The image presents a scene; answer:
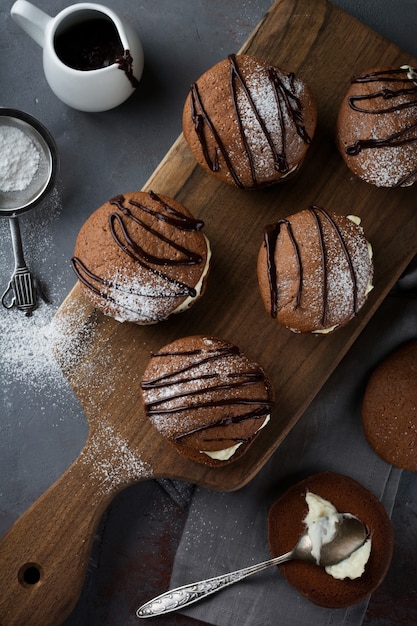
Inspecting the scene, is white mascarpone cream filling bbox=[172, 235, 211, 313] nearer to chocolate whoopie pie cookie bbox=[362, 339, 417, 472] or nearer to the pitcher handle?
chocolate whoopie pie cookie bbox=[362, 339, 417, 472]

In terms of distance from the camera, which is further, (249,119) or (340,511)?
(340,511)

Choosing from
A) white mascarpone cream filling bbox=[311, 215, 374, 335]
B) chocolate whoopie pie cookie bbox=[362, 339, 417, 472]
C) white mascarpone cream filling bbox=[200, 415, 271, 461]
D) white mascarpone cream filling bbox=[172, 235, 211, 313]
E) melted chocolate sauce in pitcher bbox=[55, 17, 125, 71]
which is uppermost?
melted chocolate sauce in pitcher bbox=[55, 17, 125, 71]

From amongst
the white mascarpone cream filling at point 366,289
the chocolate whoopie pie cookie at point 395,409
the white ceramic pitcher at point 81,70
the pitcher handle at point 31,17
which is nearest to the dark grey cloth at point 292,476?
the chocolate whoopie pie cookie at point 395,409

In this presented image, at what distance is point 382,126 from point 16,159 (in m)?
1.21

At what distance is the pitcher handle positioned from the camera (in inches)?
78.9

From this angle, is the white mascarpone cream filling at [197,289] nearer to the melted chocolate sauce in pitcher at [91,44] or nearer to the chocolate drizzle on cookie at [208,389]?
the chocolate drizzle on cookie at [208,389]

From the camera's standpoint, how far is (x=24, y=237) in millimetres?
2266

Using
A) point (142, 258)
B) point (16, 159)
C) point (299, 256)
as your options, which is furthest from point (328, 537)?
point (16, 159)

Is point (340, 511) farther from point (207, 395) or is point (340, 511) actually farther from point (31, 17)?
point (31, 17)

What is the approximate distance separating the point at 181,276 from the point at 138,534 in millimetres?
1003

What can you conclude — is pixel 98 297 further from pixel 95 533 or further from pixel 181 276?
pixel 95 533

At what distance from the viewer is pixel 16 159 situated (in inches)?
85.2

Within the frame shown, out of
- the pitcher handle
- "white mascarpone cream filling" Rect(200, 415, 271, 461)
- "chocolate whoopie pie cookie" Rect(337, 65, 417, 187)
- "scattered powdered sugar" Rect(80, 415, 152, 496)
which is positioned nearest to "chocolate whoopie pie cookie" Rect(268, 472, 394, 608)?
"white mascarpone cream filling" Rect(200, 415, 271, 461)

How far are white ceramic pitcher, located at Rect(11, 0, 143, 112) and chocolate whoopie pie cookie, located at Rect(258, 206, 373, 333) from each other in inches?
27.8
